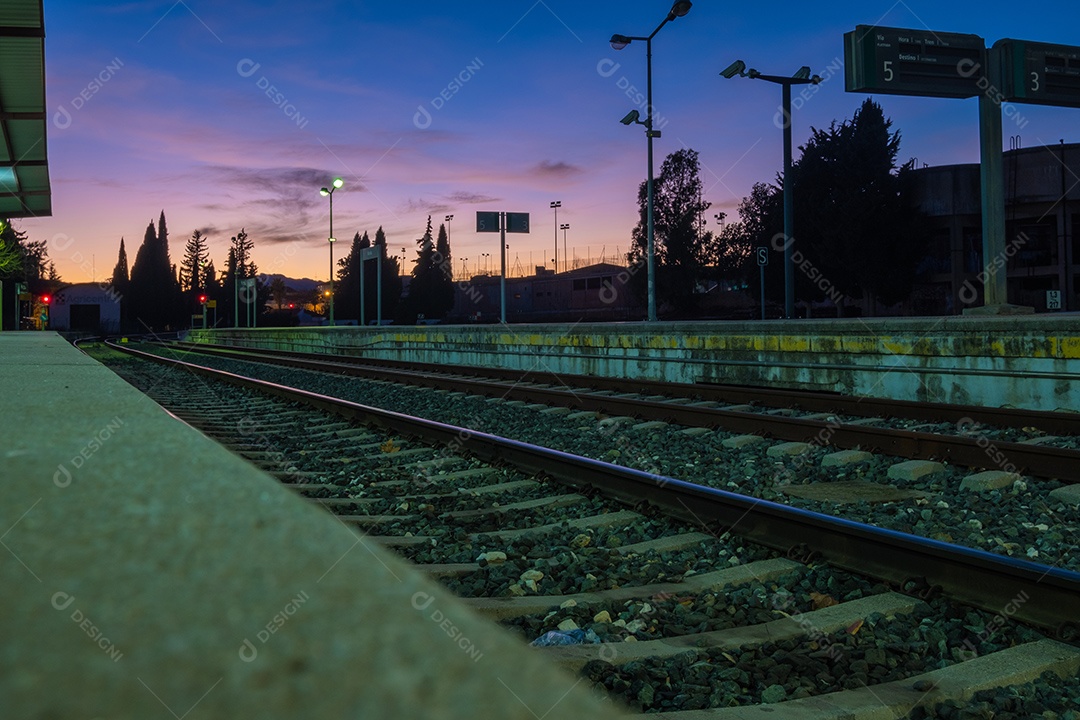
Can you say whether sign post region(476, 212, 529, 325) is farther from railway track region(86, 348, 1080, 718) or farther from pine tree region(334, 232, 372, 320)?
pine tree region(334, 232, 372, 320)

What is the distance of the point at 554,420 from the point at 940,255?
4607 centimetres

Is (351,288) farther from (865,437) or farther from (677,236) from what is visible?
(865,437)

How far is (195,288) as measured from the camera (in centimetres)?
14412

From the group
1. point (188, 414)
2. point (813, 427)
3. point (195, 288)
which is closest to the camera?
point (813, 427)

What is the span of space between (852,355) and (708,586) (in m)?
8.09

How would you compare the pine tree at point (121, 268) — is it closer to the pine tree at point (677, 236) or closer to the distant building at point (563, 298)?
the distant building at point (563, 298)

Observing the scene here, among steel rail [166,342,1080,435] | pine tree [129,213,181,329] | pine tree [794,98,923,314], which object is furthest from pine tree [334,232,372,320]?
steel rail [166,342,1080,435]

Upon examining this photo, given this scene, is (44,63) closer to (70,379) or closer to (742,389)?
(70,379)

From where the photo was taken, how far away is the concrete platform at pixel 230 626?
121 cm

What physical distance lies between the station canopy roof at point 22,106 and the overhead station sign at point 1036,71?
18.4m

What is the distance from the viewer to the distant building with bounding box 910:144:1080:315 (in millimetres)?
45469

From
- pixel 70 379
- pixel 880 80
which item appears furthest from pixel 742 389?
pixel 880 80

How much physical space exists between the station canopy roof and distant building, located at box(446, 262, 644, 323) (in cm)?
4347

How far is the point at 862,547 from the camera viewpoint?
4023mm
